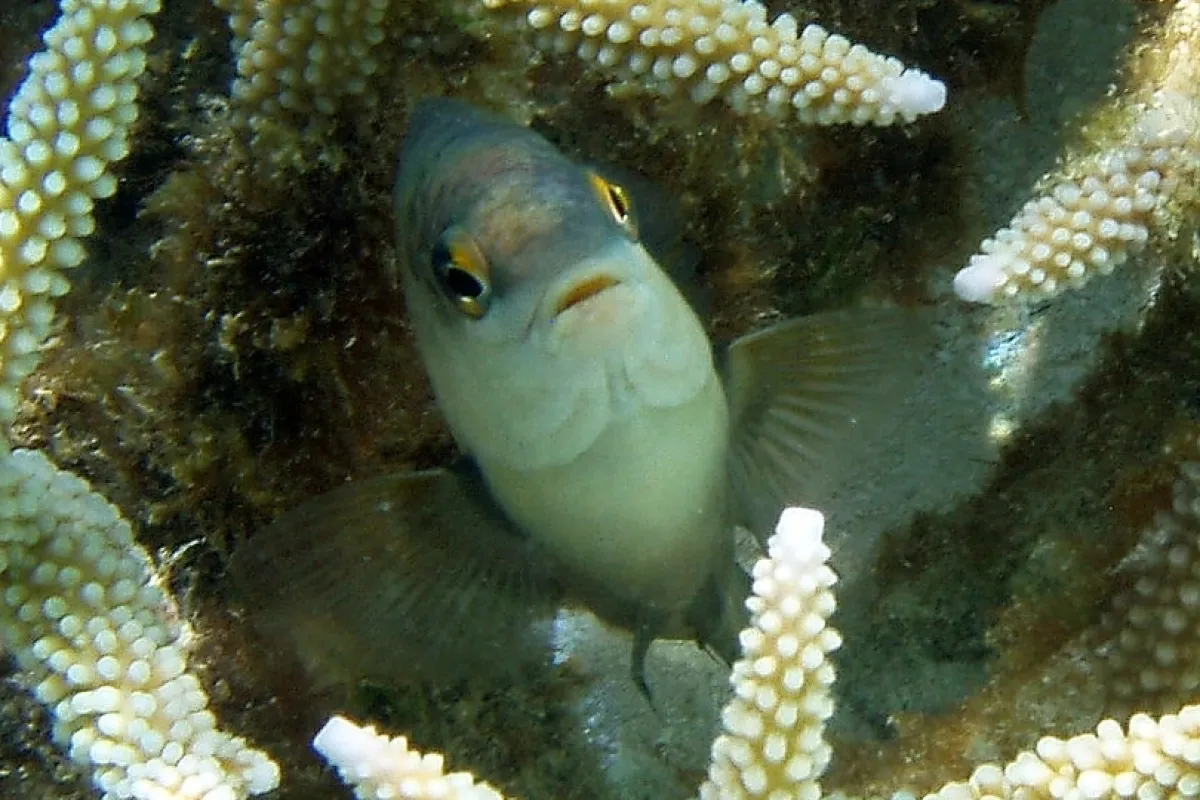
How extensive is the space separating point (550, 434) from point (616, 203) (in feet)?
1.43

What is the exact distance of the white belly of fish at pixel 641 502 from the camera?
6.47 ft

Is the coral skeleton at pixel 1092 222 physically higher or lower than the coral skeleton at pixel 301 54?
lower

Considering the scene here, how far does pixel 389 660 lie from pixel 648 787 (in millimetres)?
820

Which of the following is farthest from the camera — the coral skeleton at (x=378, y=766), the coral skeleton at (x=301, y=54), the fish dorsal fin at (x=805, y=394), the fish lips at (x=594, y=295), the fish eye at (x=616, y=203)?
the fish dorsal fin at (x=805, y=394)

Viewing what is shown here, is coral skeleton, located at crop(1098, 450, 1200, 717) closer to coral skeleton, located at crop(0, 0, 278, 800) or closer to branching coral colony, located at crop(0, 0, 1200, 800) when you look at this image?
branching coral colony, located at crop(0, 0, 1200, 800)

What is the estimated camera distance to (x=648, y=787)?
267 cm

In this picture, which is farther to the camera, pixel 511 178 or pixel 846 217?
pixel 846 217

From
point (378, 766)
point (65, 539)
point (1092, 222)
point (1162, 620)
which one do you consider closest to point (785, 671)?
point (378, 766)

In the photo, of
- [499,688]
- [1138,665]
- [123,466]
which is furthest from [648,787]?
[123,466]

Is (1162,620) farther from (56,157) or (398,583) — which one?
(56,157)

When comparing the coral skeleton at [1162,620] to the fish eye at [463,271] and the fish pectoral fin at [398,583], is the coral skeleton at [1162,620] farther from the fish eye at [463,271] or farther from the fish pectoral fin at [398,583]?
the fish eye at [463,271]

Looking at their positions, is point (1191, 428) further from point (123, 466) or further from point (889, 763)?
point (123, 466)

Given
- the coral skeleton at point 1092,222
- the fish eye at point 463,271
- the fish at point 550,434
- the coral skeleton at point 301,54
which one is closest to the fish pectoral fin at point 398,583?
the fish at point 550,434

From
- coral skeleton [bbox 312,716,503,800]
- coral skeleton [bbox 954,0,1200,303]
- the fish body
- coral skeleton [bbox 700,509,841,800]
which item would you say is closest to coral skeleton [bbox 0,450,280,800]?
coral skeleton [bbox 312,716,503,800]
